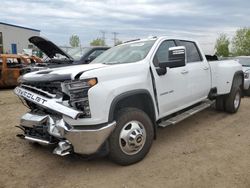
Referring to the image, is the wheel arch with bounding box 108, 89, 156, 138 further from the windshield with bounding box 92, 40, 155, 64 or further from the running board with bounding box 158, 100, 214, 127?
the windshield with bounding box 92, 40, 155, 64

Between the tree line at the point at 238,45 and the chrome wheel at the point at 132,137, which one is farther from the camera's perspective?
the tree line at the point at 238,45

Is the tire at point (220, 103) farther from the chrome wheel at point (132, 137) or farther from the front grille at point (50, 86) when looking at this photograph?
the front grille at point (50, 86)

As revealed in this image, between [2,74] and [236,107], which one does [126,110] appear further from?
[2,74]

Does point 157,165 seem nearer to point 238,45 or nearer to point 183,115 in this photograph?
point 183,115

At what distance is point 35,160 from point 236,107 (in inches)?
206

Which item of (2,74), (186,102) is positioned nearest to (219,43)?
(2,74)

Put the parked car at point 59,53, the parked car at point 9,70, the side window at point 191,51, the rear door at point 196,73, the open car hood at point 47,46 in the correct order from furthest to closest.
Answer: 1. the parked car at point 9,70
2. the parked car at point 59,53
3. the open car hood at point 47,46
4. the side window at point 191,51
5. the rear door at point 196,73

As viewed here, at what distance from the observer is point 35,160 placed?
15.7 ft

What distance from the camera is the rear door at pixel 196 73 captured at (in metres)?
5.93

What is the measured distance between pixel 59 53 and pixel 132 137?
5237mm

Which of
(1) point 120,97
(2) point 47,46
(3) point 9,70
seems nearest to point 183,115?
(1) point 120,97

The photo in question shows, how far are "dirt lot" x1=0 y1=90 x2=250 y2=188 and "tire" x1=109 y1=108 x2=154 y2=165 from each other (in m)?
0.16

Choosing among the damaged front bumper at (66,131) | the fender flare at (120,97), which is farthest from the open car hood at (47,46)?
the fender flare at (120,97)

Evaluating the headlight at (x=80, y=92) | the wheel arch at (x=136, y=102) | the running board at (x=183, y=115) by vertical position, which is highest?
the headlight at (x=80, y=92)
